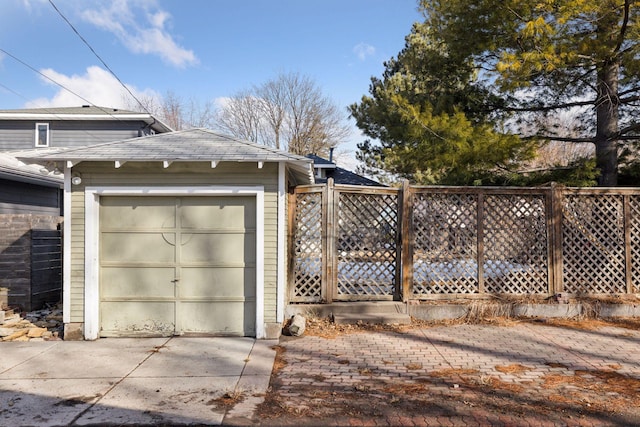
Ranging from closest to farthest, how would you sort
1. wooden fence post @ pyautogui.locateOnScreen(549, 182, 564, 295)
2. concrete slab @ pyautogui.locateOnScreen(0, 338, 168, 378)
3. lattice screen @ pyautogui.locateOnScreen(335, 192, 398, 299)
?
concrete slab @ pyautogui.locateOnScreen(0, 338, 168, 378)
lattice screen @ pyautogui.locateOnScreen(335, 192, 398, 299)
wooden fence post @ pyautogui.locateOnScreen(549, 182, 564, 295)

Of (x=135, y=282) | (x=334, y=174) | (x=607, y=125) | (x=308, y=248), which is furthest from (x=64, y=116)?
(x=607, y=125)

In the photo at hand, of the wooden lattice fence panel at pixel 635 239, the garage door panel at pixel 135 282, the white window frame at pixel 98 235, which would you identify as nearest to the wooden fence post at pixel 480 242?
the wooden lattice fence panel at pixel 635 239

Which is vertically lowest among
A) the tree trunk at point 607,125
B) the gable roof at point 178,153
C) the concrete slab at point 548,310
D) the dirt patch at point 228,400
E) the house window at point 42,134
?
the dirt patch at point 228,400

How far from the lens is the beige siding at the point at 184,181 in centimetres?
569

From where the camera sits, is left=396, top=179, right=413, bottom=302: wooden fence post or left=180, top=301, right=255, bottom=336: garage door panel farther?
left=396, top=179, right=413, bottom=302: wooden fence post

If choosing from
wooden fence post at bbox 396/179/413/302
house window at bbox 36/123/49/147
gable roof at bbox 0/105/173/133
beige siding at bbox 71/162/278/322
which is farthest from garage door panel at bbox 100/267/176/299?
house window at bbox 36/123/49/147

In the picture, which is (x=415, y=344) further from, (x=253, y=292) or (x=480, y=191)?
(x=480, y=191)

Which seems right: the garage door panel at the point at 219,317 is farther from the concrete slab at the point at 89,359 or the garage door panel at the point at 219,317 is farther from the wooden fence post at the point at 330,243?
the wooden fence post at the point at 330,243

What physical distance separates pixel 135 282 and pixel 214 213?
137 centimetres

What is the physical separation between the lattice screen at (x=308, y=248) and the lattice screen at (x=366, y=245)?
0.30m

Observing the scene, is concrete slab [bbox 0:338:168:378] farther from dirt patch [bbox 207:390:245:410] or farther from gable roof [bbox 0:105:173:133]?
gable roof [bbox 0:105:173:133]

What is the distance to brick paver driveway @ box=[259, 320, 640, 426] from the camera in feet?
11.3

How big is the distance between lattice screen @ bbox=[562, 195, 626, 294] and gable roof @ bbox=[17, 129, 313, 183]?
4.24 m

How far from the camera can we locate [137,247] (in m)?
5.85
